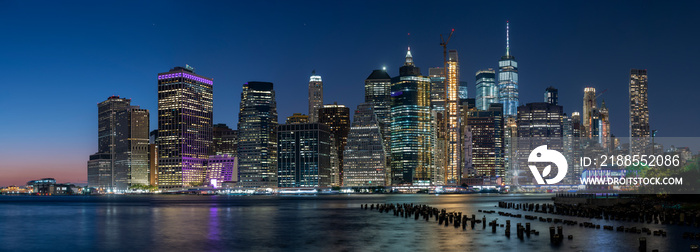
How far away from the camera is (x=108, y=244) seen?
6309 centimetres

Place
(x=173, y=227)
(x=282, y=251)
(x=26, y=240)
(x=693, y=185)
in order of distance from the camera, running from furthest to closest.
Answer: (x=693, y=185), (x=173, y=227), (x=26, y=240), (x=282, y=251)

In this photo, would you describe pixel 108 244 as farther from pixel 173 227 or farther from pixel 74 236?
pixel 173 227

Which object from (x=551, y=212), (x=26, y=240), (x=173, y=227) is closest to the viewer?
(x=26, y=240)

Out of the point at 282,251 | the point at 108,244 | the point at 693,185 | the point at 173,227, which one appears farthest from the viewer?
the point at 693,185

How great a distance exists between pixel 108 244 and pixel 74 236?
39.8 feet

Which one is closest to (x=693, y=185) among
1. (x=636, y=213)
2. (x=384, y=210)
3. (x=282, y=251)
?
(x=636, y=213)

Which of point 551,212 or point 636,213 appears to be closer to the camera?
point 636,213

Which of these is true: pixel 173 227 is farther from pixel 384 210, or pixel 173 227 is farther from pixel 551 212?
pixel 551 212

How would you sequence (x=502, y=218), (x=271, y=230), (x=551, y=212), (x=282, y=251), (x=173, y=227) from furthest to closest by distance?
(x=551, y=212) → (x=502, y=218) → (x=173, y=227) → (x=271, y=230) → (x=282, y=251)

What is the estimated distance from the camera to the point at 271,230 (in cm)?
7688

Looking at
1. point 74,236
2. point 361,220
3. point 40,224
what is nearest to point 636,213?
point 361,220

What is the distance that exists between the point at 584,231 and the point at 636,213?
17277 millimetres

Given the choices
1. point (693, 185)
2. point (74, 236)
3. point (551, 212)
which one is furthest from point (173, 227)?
point (693, 185)

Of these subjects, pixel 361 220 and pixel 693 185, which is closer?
pixel 361 220
